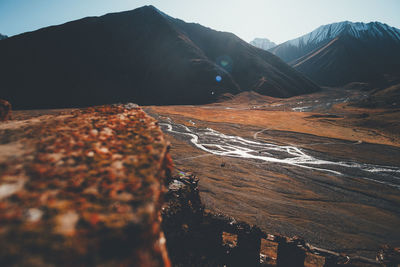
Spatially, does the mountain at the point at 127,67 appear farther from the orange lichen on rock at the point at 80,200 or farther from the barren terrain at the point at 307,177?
the orange lichen on rock at the point at 80,200

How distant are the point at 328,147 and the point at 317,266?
1839cm

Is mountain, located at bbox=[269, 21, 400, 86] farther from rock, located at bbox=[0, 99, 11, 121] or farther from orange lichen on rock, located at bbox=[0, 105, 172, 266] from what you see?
rock, located at bbox=[0, 99, 11, 121]

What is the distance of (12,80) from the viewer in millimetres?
68438

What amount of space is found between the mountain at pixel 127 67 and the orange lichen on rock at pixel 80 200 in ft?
237

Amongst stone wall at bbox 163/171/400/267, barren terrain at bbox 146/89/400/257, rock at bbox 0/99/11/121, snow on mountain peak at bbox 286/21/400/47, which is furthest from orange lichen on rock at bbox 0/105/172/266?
snow on mountain peak at bbox 286/21/400/47

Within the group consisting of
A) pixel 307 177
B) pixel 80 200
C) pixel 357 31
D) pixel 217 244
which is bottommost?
pixel 307 177

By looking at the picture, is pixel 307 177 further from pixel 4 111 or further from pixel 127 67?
pixel 127 67

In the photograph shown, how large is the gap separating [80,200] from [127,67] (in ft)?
316

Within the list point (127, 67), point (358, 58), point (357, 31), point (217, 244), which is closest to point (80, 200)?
point (217, 244)

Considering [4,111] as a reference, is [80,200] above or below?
below

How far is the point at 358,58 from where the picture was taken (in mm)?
132875

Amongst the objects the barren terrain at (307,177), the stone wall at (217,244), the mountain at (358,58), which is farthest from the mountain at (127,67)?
the stone wall at (217,244)

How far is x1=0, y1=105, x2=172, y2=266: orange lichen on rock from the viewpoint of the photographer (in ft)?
2.42

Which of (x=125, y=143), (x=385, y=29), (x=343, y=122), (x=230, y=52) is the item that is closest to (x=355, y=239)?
Answer: (x=125, y=143)
